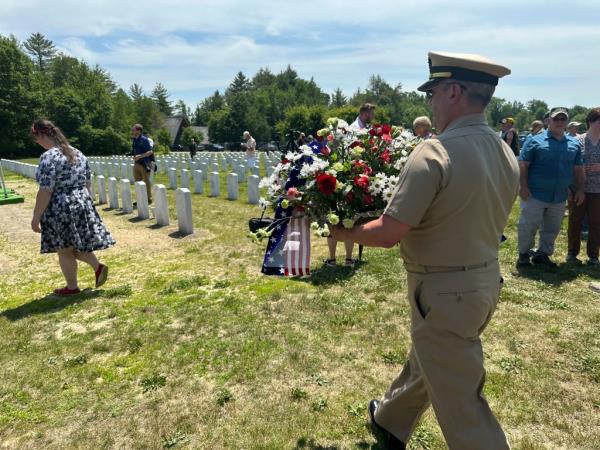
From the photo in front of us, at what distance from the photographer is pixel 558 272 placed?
19.5 feet

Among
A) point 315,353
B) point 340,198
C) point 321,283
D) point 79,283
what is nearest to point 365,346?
point 315,353

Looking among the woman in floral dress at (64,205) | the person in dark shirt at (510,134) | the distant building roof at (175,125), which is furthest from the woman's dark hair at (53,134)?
the distant building roof at (175,125)

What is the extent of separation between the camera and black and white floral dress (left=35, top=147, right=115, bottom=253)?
509 centimetres

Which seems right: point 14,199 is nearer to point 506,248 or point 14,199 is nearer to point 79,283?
point 79,283

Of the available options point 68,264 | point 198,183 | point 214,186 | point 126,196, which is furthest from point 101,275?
point 198,183

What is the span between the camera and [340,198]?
8.14 feet

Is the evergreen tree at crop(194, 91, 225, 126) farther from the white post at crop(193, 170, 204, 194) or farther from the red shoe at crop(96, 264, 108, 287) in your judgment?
the red shoe at crop(96, 264, 108, 287)

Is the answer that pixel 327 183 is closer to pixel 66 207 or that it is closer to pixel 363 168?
pixel 363 168

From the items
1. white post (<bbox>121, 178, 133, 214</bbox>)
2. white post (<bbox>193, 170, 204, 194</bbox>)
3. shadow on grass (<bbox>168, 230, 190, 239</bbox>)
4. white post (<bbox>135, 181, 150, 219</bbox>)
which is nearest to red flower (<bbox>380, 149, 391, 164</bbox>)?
shadow on grass (<bbox>168, 230, 190, 239</bbox>)

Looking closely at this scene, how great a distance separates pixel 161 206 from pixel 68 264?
4.09m

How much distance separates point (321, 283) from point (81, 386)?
2998 millimetres

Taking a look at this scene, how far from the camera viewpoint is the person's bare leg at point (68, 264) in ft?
17.9

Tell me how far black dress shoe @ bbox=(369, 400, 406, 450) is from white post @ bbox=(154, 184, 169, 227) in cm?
746

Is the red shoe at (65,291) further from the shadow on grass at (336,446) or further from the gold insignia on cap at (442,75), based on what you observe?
the gold insignia on cap at (442,75)
